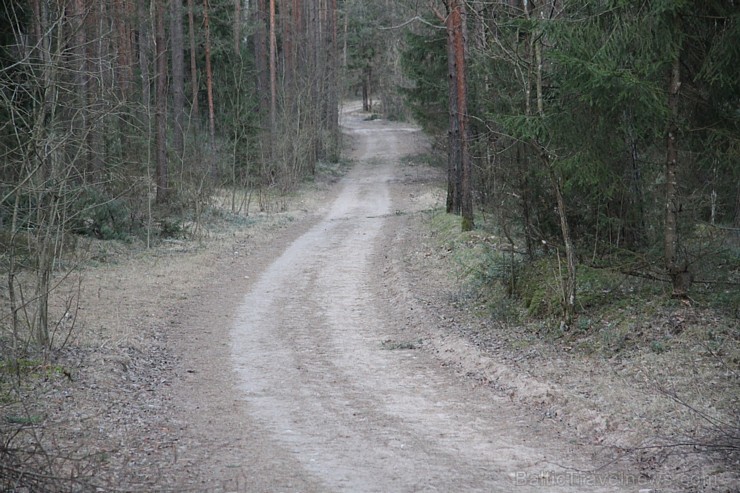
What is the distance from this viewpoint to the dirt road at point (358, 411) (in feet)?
20.0

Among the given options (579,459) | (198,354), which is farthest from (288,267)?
(579,459)

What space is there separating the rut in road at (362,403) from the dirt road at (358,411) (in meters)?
0.02

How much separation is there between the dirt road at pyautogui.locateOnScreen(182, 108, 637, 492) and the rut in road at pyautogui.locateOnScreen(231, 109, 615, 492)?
0.02 metres

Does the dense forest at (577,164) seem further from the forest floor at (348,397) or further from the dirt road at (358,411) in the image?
the dirt road at (358,411)

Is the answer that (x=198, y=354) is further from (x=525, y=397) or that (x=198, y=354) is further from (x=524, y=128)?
(x=524, y=128)

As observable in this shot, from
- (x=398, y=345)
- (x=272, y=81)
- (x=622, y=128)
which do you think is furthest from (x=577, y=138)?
(x=272, y=81)

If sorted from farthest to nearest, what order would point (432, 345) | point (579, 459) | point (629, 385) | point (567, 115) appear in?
1. point (432, 345)
2. point (567, 115)
3. point (629, 385)
4. point (579, 459)

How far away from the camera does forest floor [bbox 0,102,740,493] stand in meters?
6.07

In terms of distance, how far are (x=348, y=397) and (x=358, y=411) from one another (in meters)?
0.56

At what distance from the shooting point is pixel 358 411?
7.93 metres

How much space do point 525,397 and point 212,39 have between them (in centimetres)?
2934

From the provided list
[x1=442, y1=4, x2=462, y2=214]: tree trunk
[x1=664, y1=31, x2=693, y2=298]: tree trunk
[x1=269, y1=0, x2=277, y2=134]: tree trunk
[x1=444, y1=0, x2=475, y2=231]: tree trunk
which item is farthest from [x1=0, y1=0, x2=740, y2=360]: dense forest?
[x1=269, y1=0, x2=277, y2=134]: tree trunk

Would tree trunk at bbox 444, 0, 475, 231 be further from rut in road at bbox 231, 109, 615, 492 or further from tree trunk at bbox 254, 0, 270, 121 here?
tree trunk at bbox 254, 0, 270, 121

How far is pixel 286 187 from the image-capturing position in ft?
101
